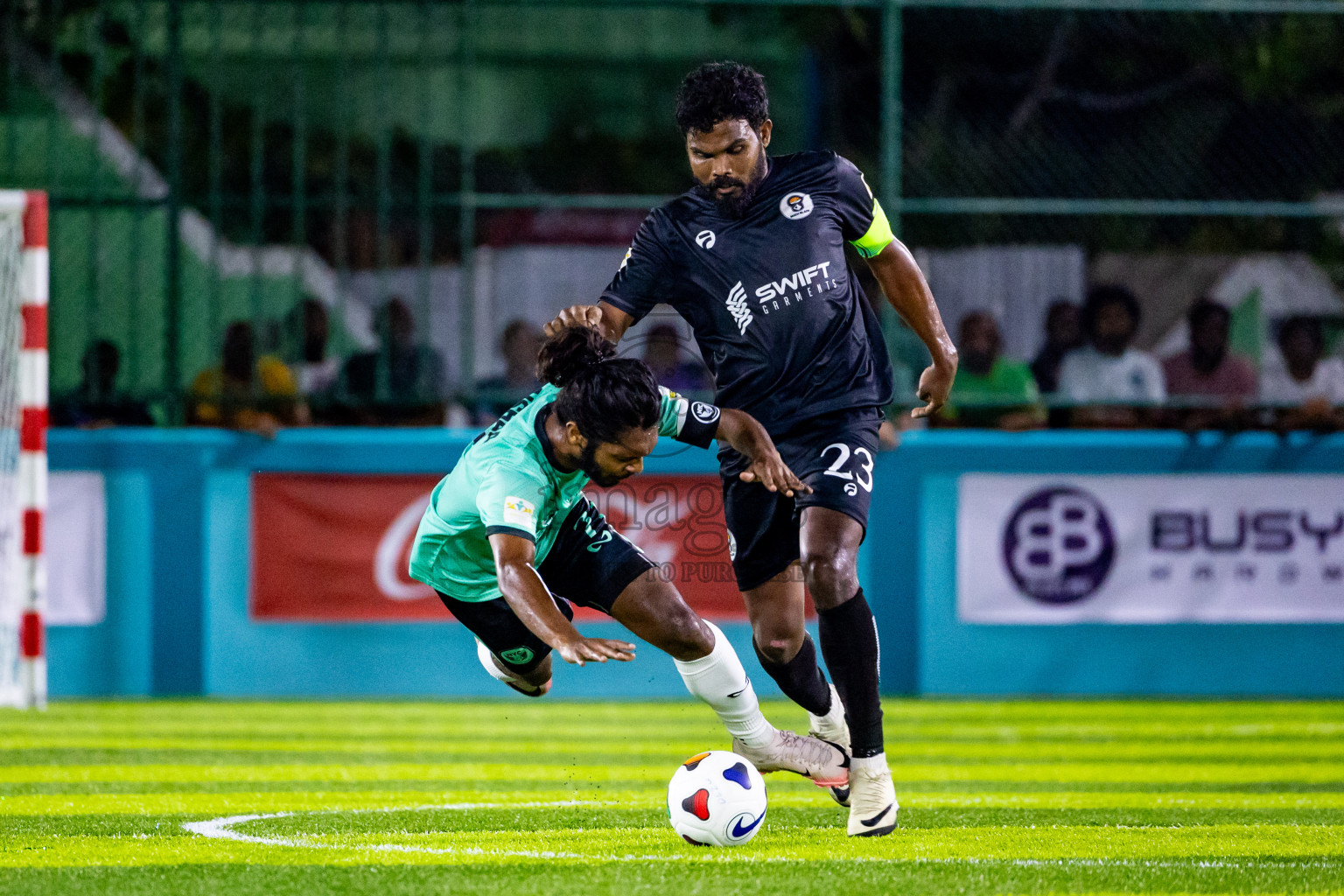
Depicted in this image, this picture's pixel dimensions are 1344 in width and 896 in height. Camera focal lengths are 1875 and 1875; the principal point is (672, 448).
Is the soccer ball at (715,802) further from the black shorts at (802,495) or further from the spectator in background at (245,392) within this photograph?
the spectator in background at (245,392)

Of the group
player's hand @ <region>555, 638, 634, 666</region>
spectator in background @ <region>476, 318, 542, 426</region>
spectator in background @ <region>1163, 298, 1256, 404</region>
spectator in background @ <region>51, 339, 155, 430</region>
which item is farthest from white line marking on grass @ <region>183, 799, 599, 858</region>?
spectator in background @ <region>1163, 298, 1256, 404</region>

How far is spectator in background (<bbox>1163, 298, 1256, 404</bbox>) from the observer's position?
10.6 m

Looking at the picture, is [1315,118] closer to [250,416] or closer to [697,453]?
[697,453]

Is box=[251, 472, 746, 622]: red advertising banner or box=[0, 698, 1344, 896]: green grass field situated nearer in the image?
box=[0, 698, 1344, 896]: green grass field

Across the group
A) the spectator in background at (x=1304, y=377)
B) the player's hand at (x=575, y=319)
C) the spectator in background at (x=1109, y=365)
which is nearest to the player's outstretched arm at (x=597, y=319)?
the player's hand at (x=575, y=319)

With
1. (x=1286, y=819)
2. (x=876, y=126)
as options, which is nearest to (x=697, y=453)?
(x=876, y=126)

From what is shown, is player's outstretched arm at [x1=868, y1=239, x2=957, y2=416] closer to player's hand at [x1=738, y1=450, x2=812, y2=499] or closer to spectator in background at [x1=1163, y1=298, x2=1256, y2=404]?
player's hand at [x1=738, y1=450, x2=812, y2=499]

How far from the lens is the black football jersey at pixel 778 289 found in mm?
5559

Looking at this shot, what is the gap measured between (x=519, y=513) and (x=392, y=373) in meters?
5.98

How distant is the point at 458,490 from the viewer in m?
5.45

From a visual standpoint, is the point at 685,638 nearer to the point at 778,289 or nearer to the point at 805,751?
the point at 805,751

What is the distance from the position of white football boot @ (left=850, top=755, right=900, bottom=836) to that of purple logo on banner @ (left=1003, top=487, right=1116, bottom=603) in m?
5.44

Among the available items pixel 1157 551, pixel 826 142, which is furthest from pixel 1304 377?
pixel 826 142

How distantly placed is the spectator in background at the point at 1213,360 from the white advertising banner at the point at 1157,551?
0.53m
